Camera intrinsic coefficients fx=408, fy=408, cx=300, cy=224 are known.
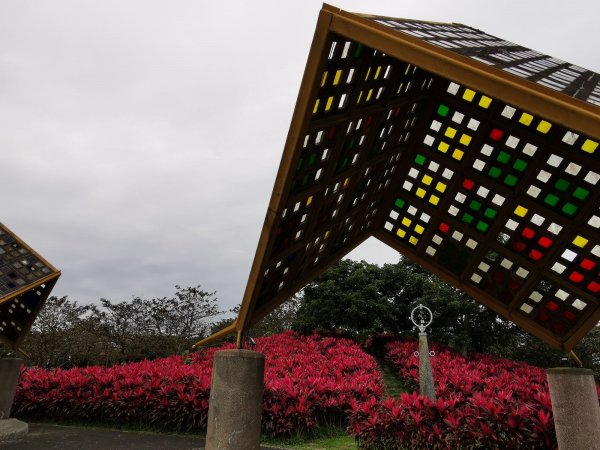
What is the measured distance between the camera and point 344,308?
19312 mm

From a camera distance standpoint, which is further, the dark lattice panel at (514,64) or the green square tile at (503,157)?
the green square tile at (503,157)

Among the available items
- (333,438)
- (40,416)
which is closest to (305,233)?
(333,438)

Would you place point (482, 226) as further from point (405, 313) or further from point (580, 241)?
point (405, 313)

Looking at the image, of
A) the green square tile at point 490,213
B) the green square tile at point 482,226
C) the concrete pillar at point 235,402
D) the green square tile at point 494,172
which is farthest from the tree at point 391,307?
the concrete pillar at point 235,402

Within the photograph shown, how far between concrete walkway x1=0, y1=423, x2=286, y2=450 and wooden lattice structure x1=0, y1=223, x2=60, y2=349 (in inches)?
72.2

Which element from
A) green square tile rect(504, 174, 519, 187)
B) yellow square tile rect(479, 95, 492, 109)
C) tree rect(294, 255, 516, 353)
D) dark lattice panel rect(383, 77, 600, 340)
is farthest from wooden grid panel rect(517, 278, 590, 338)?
tree rect(294, 255, 516, 353)

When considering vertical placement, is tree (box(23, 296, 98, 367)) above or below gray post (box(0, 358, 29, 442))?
above

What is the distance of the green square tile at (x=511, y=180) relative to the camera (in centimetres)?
396

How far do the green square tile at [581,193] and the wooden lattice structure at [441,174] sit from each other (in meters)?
0.01

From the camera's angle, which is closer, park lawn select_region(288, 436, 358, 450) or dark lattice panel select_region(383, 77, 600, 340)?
dark lattice panel select_region(383, 77, 600, 340)

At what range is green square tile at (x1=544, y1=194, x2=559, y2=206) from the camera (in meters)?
3.81

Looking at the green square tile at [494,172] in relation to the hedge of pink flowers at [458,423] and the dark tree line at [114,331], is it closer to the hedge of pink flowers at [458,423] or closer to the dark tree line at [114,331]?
the hedge of pink flowers at [458,423]

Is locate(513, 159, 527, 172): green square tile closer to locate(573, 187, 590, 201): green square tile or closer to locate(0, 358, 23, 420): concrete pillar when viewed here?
locate(573, 187, 590, 201): green square tile

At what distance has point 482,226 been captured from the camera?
437cm
